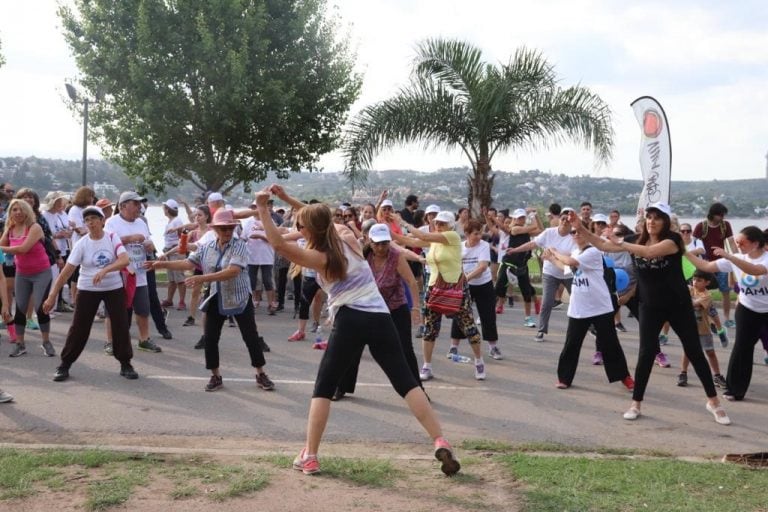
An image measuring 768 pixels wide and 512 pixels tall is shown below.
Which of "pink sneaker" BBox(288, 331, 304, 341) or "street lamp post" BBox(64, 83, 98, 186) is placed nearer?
"pink sneaker" BBox(288, 331, 304, 341)

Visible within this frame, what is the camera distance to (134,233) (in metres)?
9.45

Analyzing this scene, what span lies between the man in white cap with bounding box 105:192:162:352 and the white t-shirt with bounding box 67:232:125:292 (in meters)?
1.19

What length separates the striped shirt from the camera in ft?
25.1

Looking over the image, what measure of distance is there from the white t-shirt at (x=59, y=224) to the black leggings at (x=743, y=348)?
31.5ft

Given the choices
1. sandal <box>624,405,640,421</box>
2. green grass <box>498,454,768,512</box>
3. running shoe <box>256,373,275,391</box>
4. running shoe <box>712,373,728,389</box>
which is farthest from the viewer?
running shoe <box>712,373,728,389</box>

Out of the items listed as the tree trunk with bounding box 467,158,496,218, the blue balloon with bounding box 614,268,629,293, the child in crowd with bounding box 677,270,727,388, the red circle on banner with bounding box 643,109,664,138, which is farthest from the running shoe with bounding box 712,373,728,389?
the tree trunk with bounding box 467,158,496,218

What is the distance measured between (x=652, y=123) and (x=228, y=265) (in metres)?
12.2

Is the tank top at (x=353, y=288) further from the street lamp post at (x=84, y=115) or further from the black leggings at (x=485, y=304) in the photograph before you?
the street lamp post at (x=84, y=115)

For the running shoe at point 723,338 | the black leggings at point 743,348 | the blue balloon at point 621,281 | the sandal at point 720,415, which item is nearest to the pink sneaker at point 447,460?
the sandal at point 720,415

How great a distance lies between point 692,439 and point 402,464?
8.30 ft

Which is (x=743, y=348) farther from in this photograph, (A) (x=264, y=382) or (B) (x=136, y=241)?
(B) (x=136, y=241)

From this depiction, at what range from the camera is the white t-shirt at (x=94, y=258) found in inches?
313

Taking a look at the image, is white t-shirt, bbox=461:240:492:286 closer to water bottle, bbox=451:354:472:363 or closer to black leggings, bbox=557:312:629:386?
water bottle, bbox=451:354:472:363

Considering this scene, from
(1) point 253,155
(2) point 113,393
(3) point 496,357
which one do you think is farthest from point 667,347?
(1) point 253,155
